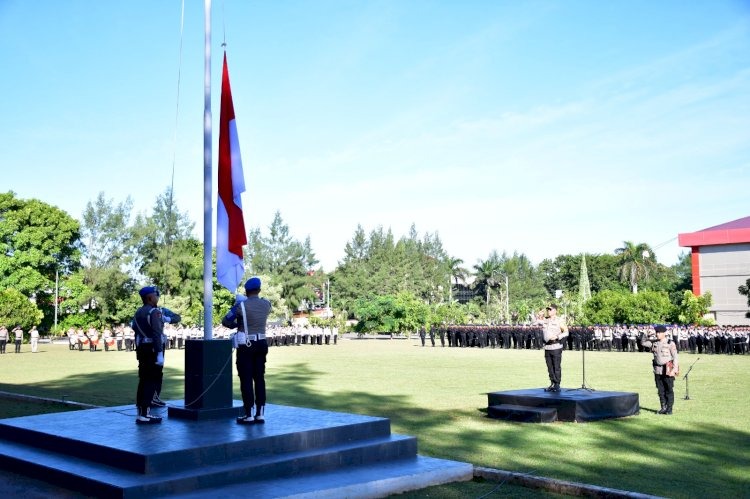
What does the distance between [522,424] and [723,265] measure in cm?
5152

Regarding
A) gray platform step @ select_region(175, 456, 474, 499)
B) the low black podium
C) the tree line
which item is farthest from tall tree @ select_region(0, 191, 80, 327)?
gray platform step @ select_region(175, 456, 474, 499)

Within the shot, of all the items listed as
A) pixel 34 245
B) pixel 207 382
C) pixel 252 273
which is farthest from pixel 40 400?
pixel 252 273

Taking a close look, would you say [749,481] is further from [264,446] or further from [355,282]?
[355,282]

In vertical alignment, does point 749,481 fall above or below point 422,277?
below

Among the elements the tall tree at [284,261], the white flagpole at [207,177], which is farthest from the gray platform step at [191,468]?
the tall tree at [284,261]

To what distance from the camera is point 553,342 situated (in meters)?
13.0

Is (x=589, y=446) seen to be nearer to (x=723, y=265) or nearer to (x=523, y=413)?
(x=523, y=413)

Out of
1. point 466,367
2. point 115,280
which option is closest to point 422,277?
point 115,280

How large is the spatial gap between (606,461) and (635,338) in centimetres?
2907

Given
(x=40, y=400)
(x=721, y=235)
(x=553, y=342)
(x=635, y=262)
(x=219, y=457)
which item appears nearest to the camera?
(x=219, y=457)

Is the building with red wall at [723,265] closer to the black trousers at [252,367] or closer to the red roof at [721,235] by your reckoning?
the red roof at [721,235]

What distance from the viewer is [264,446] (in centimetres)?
743

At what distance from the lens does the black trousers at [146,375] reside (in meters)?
8.52

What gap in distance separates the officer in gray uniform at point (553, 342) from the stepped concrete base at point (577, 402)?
0.52m
